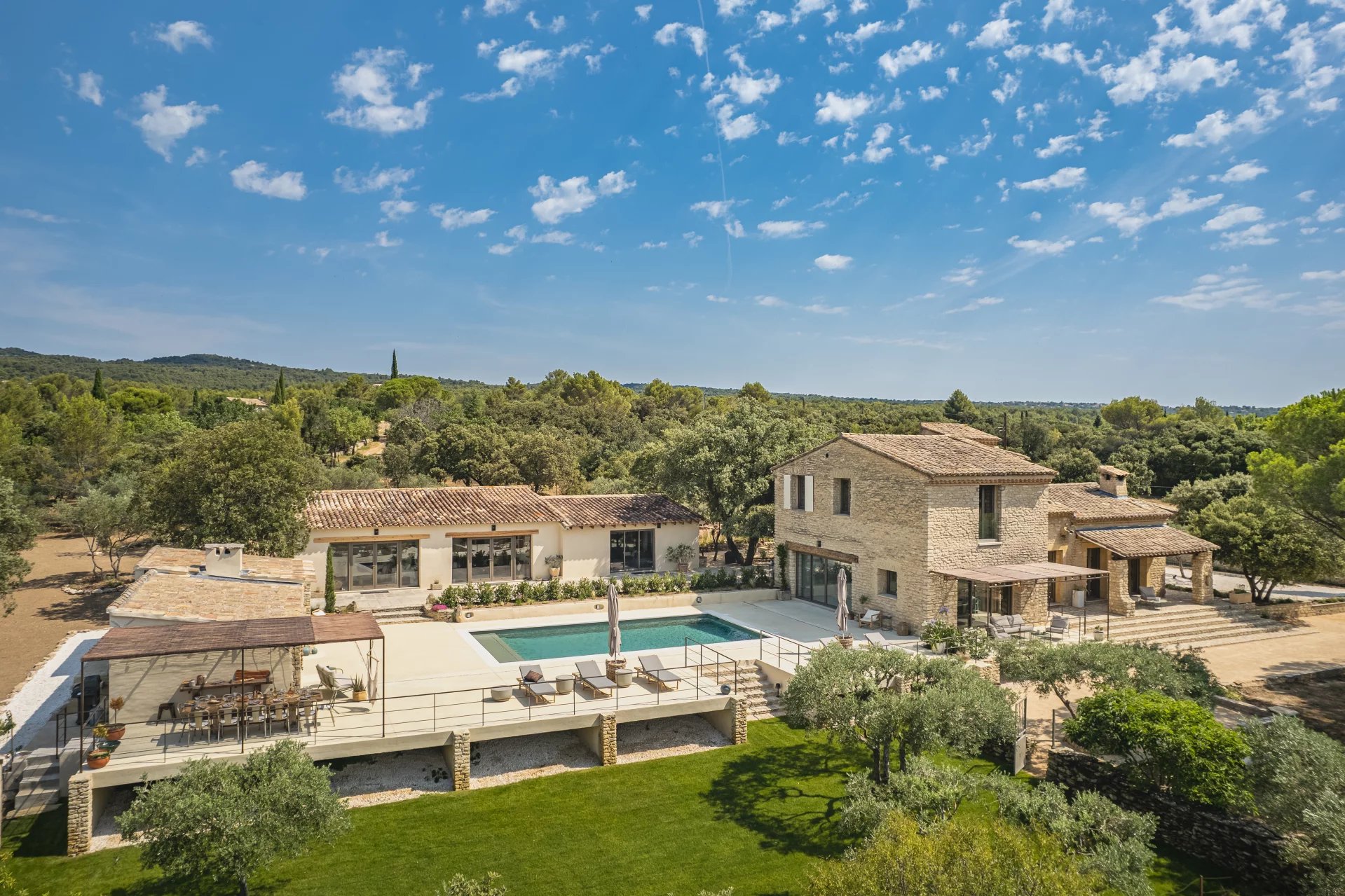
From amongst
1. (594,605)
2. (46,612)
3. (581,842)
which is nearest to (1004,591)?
(594,605)

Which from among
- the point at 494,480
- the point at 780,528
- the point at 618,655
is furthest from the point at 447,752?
the point at 494,480

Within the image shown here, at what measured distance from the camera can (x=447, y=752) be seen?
48.1ft

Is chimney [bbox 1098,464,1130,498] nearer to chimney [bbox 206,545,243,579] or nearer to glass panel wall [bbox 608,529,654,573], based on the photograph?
glass panel wall [bbox 608,529,654,573]

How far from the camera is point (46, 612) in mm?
25797

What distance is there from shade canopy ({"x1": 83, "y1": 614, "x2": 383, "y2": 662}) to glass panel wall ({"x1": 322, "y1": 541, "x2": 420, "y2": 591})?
11890 mm

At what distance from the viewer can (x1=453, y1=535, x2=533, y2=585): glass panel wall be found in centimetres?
2795

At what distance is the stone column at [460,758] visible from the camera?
13.9 metres

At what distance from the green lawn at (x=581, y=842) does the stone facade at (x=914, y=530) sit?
8402 mm

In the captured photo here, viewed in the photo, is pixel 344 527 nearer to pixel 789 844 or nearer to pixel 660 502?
pixel 660 502

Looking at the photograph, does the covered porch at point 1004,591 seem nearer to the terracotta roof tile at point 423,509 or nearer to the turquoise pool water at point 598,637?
the turquoise pool water at point 598,637

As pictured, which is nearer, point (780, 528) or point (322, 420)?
point (780, 528)

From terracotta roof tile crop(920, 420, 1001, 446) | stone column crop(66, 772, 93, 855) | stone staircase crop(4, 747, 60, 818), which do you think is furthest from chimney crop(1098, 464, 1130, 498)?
stone staircase crop(4, 747, 60, 818)

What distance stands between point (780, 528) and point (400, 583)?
14182 mm

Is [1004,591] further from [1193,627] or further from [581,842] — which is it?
[581,842]
